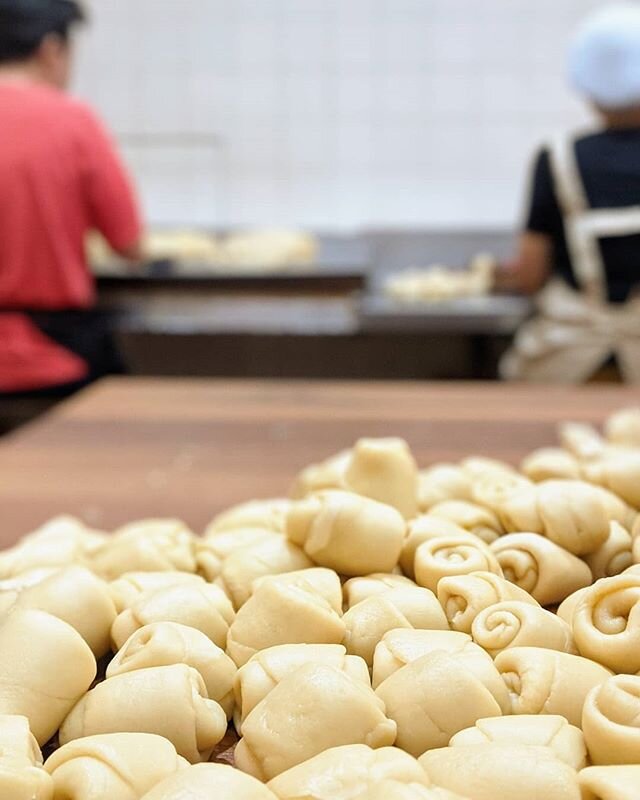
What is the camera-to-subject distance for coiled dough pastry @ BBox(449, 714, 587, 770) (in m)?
0.52

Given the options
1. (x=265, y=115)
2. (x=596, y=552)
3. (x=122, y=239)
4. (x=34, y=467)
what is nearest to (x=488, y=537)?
(x=596, y=552)

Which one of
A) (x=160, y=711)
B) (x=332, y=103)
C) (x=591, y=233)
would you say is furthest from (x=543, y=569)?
(x=332, y=103)

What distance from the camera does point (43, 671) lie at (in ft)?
2.02

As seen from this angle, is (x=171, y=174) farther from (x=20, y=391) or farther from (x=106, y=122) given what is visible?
(x=20, y=391)

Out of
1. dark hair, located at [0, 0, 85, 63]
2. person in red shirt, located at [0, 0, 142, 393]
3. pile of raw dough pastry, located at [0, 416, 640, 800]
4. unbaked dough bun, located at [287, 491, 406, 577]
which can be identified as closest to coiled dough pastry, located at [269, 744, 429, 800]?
pile of raw dough pastry, located at [0, 416, 640, 800]

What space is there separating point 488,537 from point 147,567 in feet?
0.89

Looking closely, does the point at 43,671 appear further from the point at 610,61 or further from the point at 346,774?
the point at 610,61

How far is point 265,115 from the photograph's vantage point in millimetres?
4641

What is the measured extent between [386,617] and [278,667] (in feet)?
0.27

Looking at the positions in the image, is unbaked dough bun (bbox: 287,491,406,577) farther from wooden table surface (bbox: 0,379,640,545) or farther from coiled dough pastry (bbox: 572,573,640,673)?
wooden table surface (bbox: 0,379,640,545)

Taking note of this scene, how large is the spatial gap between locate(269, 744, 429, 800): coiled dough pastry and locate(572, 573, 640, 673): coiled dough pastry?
0.49ft

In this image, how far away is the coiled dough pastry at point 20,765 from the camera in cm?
49

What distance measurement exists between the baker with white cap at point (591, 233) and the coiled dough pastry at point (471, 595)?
2.22m

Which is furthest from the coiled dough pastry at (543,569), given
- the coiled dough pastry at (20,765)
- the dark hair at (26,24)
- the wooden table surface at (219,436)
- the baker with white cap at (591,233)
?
the dark hair at (26,24)
